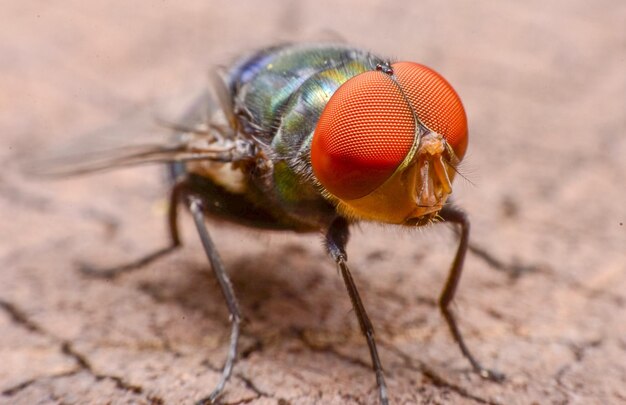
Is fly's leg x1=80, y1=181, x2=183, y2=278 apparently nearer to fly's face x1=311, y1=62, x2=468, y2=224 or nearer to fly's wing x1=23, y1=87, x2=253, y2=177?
fly's wing x1=23, y1=87, x2=253, y2=177

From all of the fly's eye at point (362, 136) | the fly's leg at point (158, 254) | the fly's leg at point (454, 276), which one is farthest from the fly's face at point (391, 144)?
the fly's leg at point (158, 254)

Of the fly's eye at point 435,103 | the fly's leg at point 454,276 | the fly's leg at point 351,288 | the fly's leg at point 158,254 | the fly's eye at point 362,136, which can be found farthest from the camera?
the fly's leg at point 158,254

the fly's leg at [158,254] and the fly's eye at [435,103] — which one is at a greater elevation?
the fly's eye at [435,103]

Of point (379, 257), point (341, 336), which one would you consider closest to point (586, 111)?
point (379, 257)

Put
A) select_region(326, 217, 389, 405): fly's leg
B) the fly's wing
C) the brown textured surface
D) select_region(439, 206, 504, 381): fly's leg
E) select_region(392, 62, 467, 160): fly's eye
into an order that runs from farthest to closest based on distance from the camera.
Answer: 1. the fly's wing
2. select_region(439, 206, 504, 381): fly's leg
3. the brown textured surface
4. select_region(326, 217, 389, 405): fly's leg
5. select_region(392, 62, 467, 160): fly's eye

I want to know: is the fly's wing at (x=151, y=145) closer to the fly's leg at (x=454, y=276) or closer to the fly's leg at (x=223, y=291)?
the fly's leg at (x=223, y=291)

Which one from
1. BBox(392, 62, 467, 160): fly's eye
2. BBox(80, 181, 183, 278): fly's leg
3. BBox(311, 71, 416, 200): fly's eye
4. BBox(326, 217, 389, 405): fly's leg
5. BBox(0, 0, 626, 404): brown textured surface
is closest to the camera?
BBox(311, 71, 416, 200): fly's eye

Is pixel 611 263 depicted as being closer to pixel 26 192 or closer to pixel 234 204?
pixel 234 204

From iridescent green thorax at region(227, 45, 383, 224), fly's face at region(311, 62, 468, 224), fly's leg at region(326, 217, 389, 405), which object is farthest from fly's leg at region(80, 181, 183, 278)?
fly's face at region(311, 62, 468, 224)
